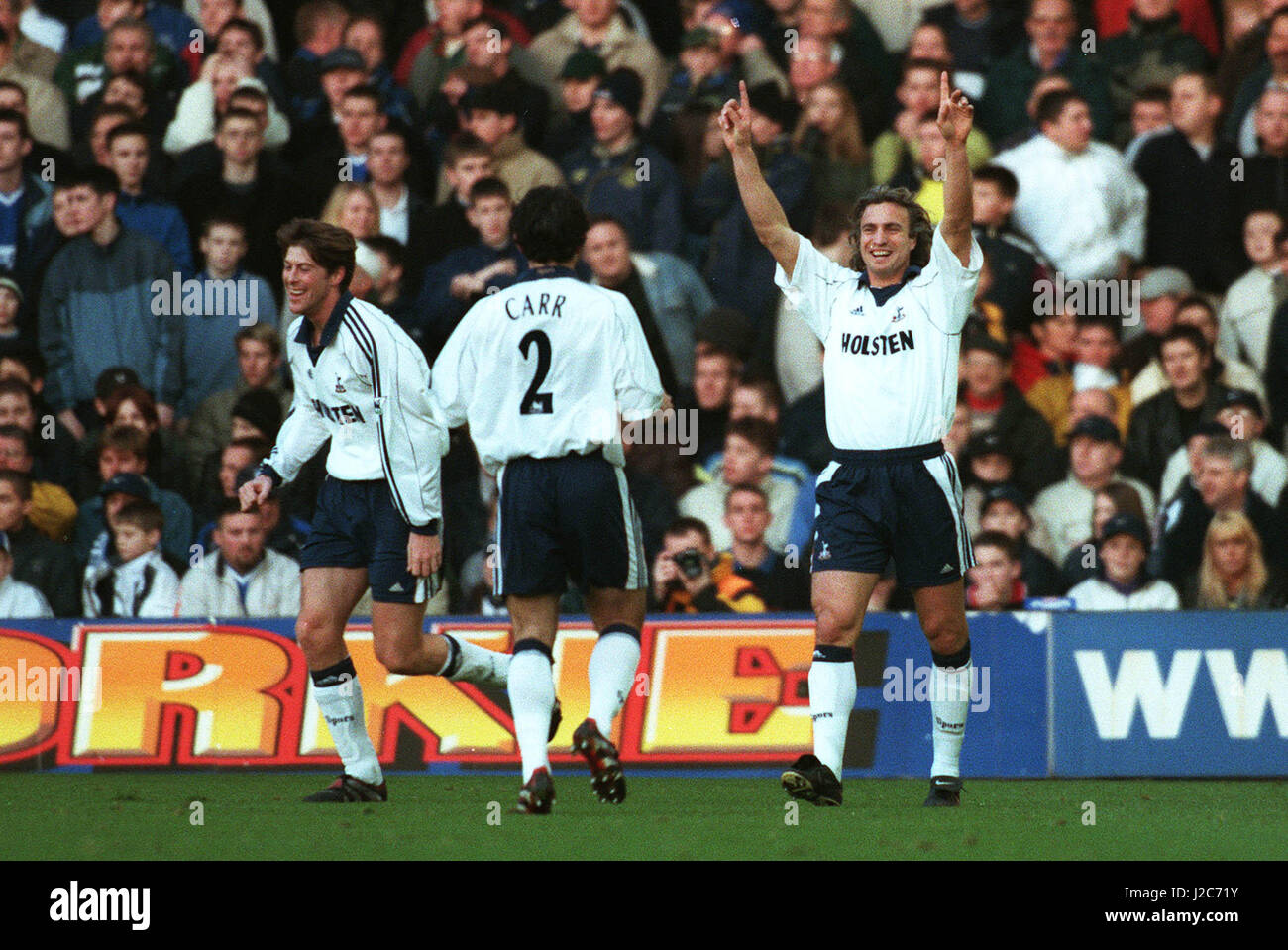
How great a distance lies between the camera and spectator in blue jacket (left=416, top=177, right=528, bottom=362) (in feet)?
39.1

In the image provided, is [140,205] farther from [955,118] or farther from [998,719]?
[955,118]

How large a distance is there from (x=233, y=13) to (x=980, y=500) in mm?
6484

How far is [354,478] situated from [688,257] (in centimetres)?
504

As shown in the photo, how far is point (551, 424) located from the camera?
292 inches

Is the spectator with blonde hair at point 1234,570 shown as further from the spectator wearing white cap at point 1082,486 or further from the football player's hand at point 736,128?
the football player's hand at point 736,128

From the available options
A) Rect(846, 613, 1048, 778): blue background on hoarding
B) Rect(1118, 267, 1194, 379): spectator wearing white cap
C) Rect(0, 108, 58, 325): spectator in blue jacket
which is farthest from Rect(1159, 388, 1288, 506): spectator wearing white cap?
Rect(0, 108, 58, 325): spectator in blue jacket

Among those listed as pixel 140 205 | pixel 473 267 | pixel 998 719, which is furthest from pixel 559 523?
pixel 140 205

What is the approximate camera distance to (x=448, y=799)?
8391 millimetres

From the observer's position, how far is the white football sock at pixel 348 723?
8305 millimetres

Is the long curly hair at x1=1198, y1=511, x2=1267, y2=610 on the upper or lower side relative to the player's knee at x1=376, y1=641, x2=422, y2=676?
upper

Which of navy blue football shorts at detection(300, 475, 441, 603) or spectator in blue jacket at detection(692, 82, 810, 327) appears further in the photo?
spectator in blue jacket at detection(692, 82, 810, 327)

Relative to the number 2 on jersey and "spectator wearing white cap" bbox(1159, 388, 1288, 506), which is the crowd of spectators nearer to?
"spectator wearing white cap" bbox(1159, 388, 1288, 506)

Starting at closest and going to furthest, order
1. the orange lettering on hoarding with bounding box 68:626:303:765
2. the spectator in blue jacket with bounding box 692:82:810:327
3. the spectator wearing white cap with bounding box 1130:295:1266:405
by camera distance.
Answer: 1. the orange lettering on hoarding with bounding box 68:626:303:765
2. the spectator wearing white cap with bounding box 1130:295:1266:405
3. the spectator in blue jacket with bounding box 692:82:810:327

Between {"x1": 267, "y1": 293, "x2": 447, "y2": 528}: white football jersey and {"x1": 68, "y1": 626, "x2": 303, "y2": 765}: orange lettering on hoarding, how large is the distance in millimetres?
2391
